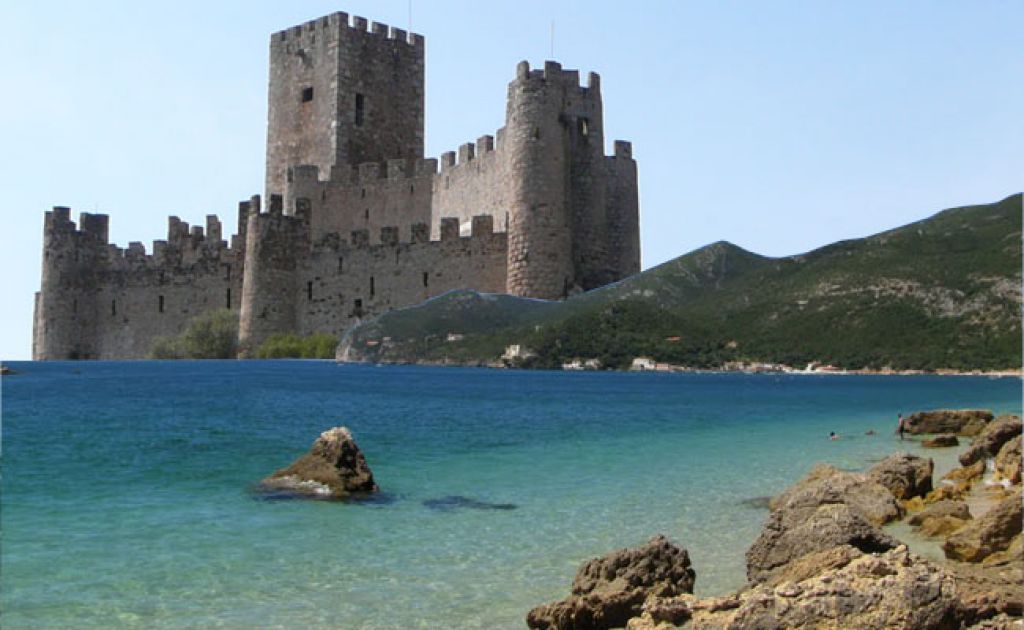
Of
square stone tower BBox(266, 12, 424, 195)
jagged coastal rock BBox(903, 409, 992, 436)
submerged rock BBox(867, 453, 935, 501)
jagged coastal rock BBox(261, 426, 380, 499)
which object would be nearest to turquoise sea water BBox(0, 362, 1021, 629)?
jagged coastal rock BBox(261, 426, 380, 499)

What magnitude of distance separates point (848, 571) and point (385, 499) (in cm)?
627

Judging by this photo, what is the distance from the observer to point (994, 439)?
12.5 metres

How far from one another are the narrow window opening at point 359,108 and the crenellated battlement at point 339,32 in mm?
2263

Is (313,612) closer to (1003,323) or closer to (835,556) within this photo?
(835,556)

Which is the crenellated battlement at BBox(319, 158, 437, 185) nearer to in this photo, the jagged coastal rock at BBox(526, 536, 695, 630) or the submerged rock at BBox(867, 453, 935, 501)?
the submerged rock at BBox(867, 453, 935, 501)

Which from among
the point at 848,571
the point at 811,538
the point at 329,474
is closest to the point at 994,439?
the point at 329,474

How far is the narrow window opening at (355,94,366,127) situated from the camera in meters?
44.8

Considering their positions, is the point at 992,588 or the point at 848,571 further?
the point at 992,588

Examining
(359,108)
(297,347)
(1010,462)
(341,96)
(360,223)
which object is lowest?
(1010,462)

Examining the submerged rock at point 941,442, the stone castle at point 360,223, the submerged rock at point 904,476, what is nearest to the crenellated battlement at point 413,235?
the stone castle at point 360,223

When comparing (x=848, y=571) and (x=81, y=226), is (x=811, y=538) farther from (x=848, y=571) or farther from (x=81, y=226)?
(x=81, y=226)

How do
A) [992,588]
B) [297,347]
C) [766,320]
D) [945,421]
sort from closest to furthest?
[992,588]
[945,421]
[766,320]
[297,347]

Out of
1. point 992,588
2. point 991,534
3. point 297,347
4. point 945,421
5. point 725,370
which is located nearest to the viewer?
point 992,588

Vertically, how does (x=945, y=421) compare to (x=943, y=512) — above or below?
above
